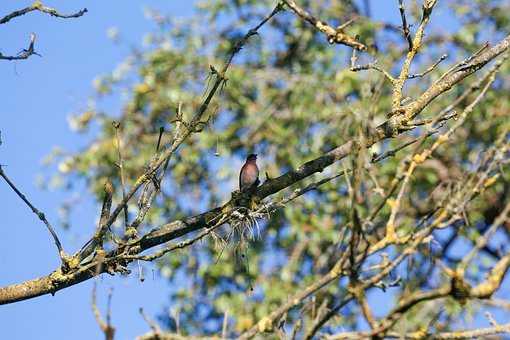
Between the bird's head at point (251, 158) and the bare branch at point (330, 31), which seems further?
the bird's head at point (251, 158)

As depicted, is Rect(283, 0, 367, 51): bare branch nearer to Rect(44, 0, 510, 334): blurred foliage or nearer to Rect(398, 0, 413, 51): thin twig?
Rect(398, 0, 413, 51): thin twig

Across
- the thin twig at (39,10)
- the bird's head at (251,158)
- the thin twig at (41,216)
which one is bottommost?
the thin twig at (41,216)

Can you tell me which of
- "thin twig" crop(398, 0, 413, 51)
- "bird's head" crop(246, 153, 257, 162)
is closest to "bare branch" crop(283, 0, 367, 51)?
"thin twig" crop(398, 0, 413, 51)

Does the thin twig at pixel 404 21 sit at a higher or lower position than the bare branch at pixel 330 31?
higher

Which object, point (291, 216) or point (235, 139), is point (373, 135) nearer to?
point (291, 216)

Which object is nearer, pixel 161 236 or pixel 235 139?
pixel 161 236

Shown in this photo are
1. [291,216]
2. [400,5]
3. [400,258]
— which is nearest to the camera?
[400,258]

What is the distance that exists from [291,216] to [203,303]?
3.60 feet

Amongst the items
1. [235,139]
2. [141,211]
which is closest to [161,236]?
[141,211]

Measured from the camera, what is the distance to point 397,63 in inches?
349

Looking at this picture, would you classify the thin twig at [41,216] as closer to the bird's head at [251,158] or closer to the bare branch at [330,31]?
the bare branch at [330,31]

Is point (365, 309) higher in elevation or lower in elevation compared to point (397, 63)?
lower

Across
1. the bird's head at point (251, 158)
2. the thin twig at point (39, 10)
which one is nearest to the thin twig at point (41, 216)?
the thin twig at point (39, 10)

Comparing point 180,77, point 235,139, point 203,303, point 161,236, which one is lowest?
point 161,236
